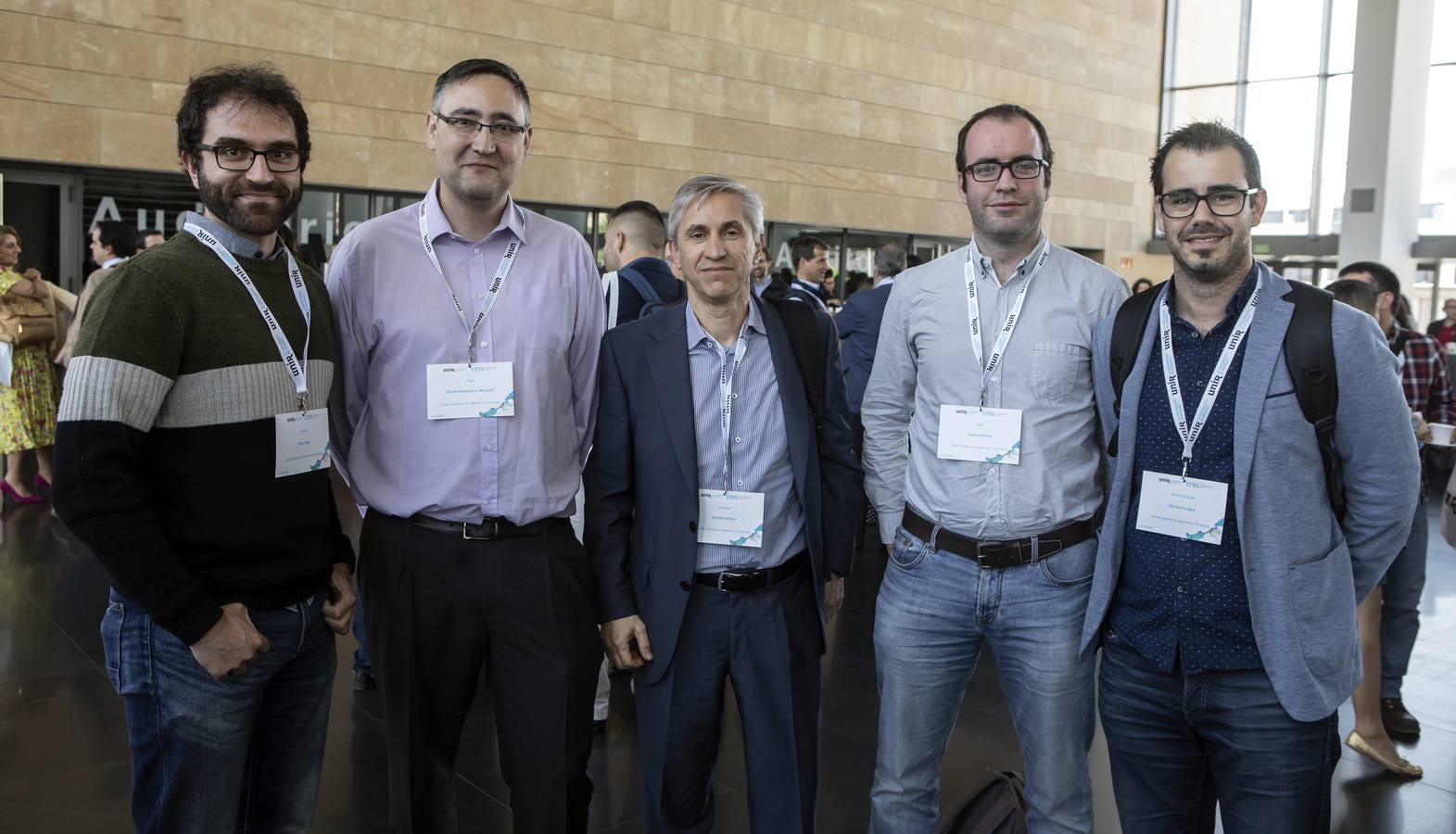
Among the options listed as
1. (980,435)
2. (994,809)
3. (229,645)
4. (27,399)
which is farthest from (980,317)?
(27,399)

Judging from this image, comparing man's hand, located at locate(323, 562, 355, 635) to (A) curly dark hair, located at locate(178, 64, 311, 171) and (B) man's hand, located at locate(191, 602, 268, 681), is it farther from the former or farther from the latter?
(A) curly dark hair, located at locate(178, 64, 311, 171)

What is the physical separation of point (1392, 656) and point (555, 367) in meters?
3.79

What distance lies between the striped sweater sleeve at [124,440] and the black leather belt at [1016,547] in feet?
5.37

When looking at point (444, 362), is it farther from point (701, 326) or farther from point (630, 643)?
point (630, 643)

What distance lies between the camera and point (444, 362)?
2518 mm

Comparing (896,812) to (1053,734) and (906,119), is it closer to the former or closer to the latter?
(1053,734)

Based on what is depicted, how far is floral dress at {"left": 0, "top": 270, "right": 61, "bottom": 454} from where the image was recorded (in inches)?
307

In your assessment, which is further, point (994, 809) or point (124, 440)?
point (994, 809)

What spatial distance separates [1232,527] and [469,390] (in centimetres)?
170

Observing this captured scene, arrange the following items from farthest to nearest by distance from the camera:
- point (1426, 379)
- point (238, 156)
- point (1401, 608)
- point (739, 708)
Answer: point (1426, 379), point (1401, 608), point (739, 708), point (238, 156)

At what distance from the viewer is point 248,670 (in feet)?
6.98

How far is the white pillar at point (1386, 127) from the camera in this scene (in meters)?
16.2

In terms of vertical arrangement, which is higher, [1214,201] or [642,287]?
[1214,201]

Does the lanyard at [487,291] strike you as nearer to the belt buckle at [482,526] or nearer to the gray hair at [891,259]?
the belt buckle at [482,526]
